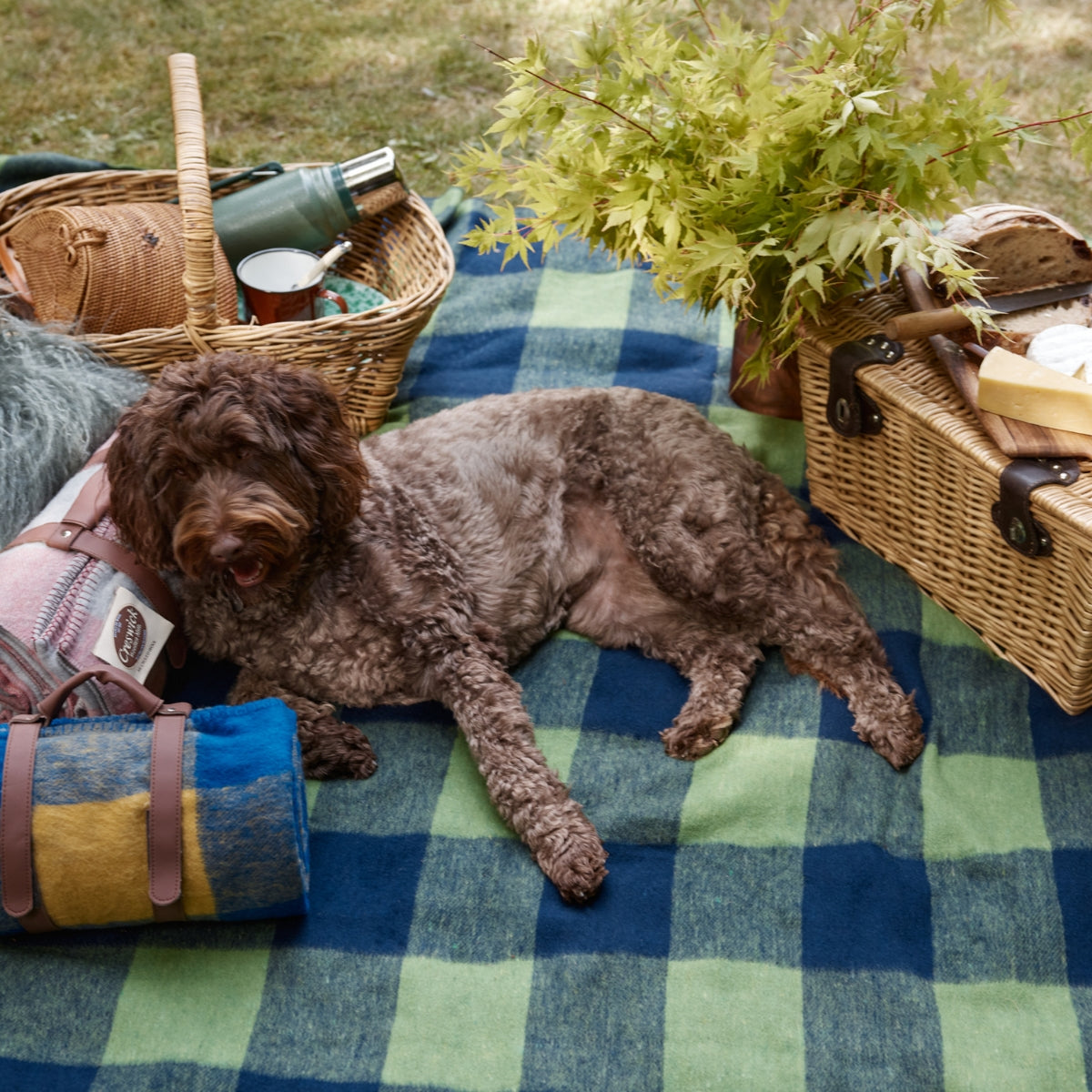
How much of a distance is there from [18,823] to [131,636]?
58 cm

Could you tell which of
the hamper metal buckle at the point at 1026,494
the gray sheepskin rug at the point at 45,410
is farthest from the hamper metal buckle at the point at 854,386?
the gray sheepskin rug at the point at 45,410

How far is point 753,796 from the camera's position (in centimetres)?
285

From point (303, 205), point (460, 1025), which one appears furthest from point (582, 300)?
point (460, 1025)

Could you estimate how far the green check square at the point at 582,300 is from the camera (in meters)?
4.39

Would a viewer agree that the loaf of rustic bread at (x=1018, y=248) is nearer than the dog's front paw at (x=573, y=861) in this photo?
No

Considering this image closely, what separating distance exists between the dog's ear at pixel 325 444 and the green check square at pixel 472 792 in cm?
76

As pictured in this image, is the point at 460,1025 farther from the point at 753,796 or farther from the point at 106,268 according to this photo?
the point at 106,268

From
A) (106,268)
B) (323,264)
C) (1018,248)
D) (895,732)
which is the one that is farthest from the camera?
(323,264)

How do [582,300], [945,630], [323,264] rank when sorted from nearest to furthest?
1. [945,630]
2. [323,264]
3. [582,300]

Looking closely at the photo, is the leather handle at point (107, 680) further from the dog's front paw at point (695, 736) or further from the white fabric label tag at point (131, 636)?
the dog's front paw at point (695, 736)

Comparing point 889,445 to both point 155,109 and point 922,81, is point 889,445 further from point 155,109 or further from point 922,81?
point 155,109

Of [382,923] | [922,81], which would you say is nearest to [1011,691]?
[382,923]

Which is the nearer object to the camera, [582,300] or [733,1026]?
[733,1026]

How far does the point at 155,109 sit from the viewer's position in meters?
6.01
